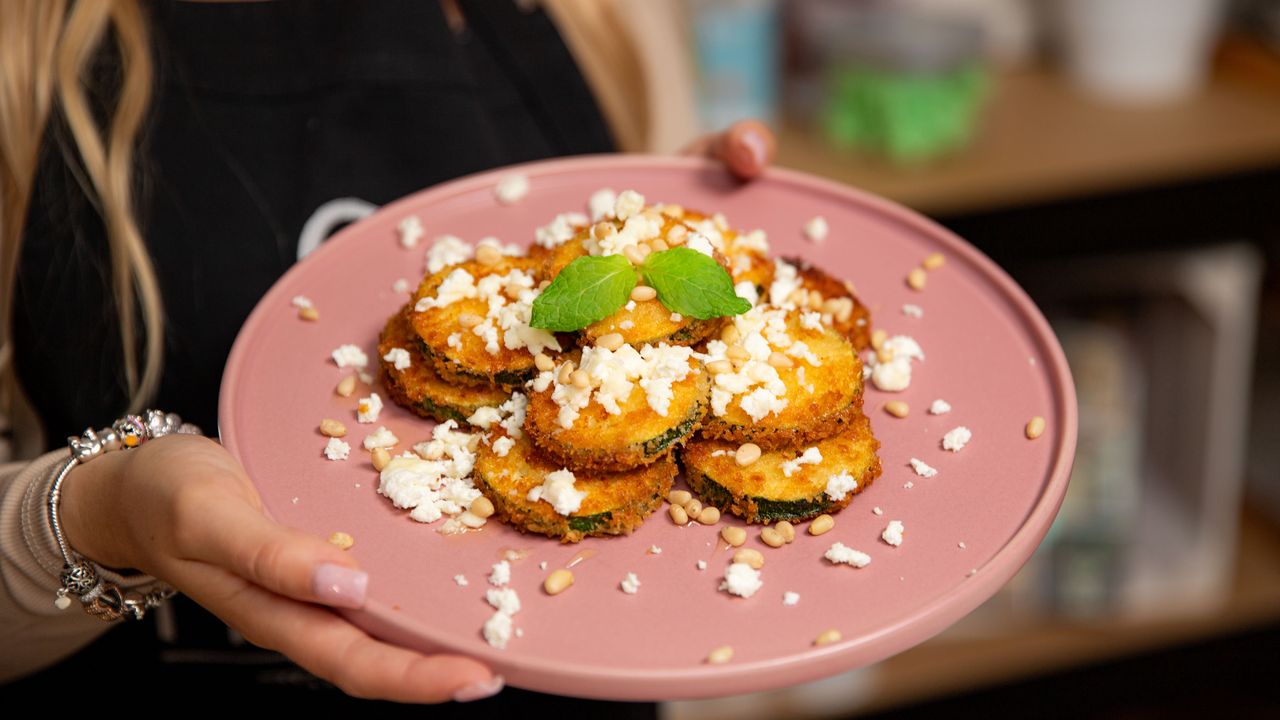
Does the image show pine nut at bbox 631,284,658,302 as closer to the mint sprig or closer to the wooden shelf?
the mint sprig

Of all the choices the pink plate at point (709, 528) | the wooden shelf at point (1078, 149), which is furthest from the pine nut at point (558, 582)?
the wooden shelf at point (1078, 149)

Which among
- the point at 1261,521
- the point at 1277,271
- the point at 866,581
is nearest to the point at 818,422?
the point at 866,581

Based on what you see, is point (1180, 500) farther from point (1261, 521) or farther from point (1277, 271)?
point (1277, 271)

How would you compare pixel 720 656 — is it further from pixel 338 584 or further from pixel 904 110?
pixel 904 110

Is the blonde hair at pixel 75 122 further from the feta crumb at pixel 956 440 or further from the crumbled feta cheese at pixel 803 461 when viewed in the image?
the feta crumb at pixel 956 440

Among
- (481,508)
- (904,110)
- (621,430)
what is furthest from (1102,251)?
(481,508)

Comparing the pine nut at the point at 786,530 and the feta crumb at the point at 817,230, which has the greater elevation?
the feta crumb at the point at 817,230
